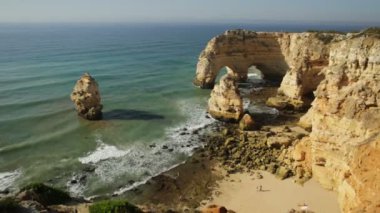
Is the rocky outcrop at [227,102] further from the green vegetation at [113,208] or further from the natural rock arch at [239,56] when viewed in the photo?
the green vegetation at [113,208]

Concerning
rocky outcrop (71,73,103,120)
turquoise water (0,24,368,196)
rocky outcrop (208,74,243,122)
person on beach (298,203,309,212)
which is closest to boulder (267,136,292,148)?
rocky outcrop (208,74,243,122)

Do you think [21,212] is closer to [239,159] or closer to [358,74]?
[239,159]

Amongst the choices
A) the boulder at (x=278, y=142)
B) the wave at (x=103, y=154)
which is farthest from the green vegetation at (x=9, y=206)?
the boulder at (x=278, y=142)

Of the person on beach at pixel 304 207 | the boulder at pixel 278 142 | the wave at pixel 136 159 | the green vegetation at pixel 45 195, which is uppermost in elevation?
the green vegetation at pixel 45 195

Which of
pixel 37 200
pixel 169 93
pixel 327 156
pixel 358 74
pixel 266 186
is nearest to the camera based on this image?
pixel 37 200

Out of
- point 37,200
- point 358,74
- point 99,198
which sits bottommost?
point 99,198

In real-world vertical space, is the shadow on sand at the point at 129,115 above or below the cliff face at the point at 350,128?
below

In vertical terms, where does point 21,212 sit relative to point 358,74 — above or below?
below

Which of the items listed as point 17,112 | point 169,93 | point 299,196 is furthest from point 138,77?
point 299,196
